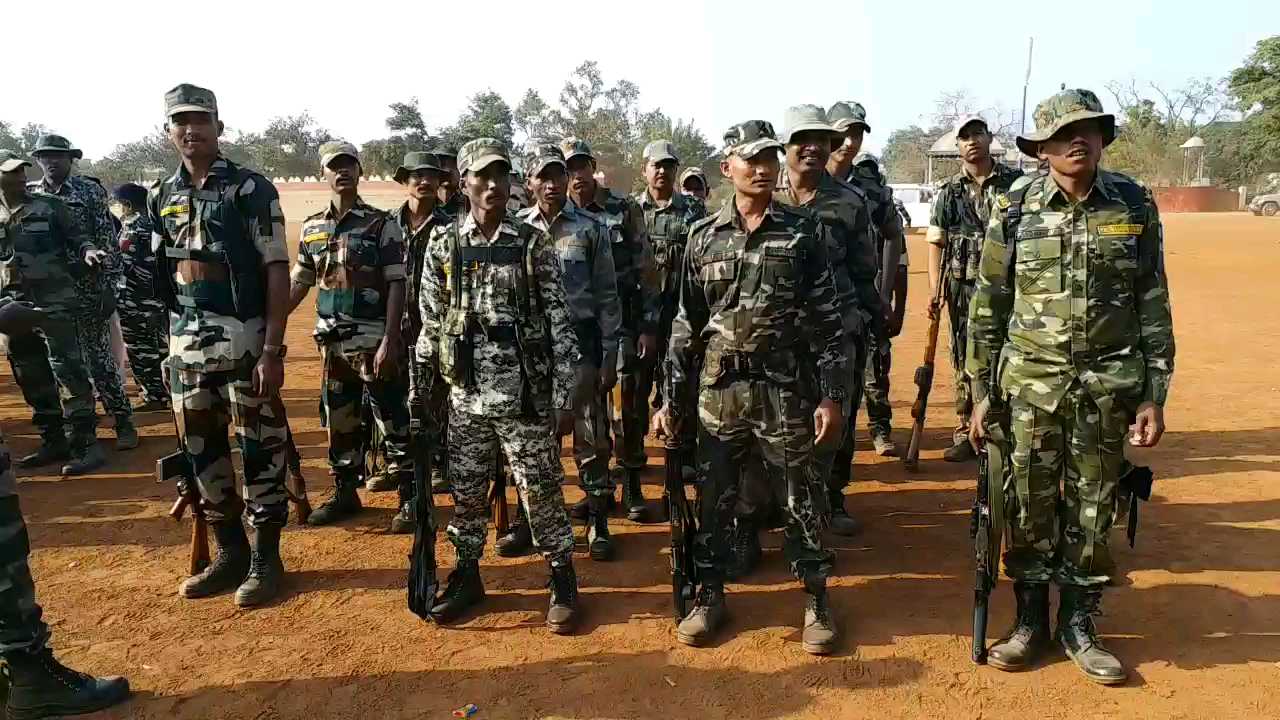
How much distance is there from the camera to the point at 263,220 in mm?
4508

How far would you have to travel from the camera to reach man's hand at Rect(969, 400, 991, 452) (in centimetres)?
392

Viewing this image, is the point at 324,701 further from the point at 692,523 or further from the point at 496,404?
the point at 692,523

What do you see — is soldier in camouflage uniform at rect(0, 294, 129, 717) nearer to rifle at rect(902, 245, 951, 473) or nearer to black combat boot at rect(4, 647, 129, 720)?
black combat boot at rect(4, 647, 129, 720)

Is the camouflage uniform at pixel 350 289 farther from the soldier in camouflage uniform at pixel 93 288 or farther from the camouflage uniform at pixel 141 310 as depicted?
the camouflage uniform at pixel 141 310

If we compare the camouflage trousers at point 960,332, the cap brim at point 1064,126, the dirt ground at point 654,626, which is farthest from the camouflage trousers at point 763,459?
the camouflage trousers at point 960,332

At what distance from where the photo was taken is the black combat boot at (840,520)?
5.53 meters

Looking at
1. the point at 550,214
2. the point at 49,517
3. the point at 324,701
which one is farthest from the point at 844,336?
the point at 49,517

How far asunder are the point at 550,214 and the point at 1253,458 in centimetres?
624

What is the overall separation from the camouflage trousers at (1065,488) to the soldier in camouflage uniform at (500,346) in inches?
87.4

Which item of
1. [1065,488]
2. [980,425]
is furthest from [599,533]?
[1065,488]

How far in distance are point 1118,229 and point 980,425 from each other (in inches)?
42.4

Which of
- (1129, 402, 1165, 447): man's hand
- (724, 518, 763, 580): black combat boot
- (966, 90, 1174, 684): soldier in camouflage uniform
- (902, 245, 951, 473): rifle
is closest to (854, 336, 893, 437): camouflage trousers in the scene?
(902, 245, 951, 473): rifle

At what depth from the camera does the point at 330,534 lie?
5684mm

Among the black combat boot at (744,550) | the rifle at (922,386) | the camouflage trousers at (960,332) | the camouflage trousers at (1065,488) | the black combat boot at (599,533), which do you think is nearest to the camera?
the camouflage trousers at (1065,488)
